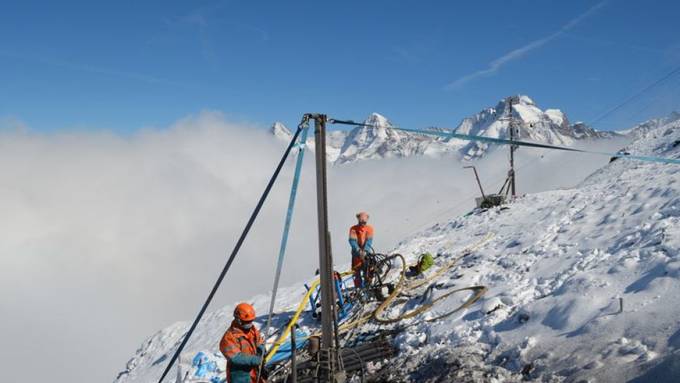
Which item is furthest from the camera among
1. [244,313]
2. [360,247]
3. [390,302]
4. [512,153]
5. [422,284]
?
[512,153]

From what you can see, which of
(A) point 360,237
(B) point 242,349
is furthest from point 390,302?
(B) point 242,349

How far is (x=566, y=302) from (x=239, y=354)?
4.82 metres

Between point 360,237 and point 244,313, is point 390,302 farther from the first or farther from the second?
point 244,313

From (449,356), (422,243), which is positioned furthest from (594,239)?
(422,243)

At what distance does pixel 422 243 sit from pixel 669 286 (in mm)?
11746

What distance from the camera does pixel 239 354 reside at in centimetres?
706

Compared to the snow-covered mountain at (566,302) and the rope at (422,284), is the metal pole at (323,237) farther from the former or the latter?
the rope at (422,284)

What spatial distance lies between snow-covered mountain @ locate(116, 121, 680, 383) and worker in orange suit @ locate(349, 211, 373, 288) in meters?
1.30

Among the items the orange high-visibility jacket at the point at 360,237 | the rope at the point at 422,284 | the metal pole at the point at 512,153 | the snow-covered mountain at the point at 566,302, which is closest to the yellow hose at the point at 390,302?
the rope at the point at 422,284

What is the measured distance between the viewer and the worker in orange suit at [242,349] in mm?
7051

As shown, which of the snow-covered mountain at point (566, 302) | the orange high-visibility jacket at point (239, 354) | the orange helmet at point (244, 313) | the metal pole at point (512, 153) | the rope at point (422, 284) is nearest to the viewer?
the snow-covered mountain at point (566, 302)

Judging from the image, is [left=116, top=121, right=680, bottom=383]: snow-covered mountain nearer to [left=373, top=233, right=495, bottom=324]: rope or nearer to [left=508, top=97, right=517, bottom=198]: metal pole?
[left=373, top=233, right=495, bottom=324]: rope

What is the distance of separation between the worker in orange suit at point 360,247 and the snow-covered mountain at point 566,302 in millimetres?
1302

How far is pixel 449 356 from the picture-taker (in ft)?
27.0
